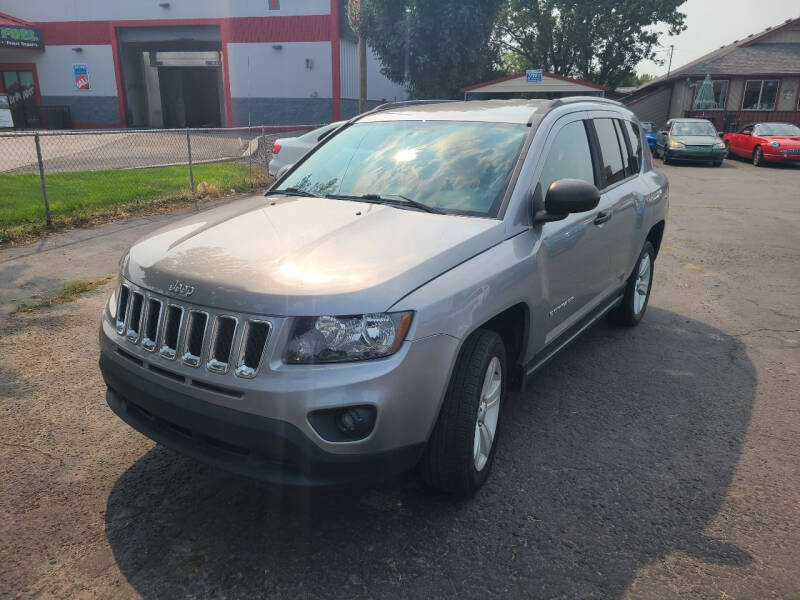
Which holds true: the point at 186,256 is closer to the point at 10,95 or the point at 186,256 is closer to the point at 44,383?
the point at 44,383

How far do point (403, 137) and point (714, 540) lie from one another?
9.15 feet

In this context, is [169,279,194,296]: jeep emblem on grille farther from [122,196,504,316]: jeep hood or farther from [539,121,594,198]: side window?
[539,121,594,198]: side window

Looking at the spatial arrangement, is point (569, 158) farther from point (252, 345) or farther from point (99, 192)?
point (99, 192)

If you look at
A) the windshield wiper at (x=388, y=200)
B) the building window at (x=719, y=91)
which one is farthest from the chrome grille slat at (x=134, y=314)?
the building window at (x=719, y=91)

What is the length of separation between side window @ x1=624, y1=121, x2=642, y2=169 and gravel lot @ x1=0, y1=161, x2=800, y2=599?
5.63 feet

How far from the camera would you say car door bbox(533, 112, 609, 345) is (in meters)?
3.54

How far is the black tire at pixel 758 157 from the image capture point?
69.9 ft

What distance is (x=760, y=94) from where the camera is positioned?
35.2 meters

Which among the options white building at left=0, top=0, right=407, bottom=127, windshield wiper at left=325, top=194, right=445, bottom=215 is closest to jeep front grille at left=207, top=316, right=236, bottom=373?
windshield wiper at left=325, top=194, right=445, bottom=215

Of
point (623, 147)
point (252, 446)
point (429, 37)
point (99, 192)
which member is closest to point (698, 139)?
point (429, 37)

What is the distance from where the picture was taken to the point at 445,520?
2930 millimetres

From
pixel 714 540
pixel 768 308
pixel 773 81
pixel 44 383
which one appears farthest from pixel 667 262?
pixel 773 81

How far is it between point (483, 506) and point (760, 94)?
39523mm

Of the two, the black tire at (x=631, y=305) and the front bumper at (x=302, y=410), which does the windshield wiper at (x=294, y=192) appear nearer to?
the front bumper at (x=302, y=410)
